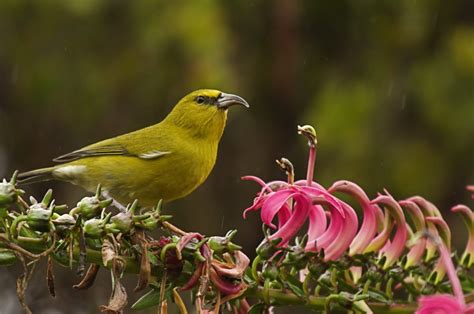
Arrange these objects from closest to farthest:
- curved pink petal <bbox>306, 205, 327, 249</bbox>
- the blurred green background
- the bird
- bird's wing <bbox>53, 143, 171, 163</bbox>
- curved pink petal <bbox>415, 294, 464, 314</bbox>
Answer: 1. curved pink petal <bbox>415, 294, 464, 314</bbox>
2. curved pink petal <bbox>306, 205, 327, 249</bbox>
3. the bird
4. bird's wing <bbox>53, 143, 171, 163</bbox>
5. the blurred green background

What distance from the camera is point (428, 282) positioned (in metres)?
1.95

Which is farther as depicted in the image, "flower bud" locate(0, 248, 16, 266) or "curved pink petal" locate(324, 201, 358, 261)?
"curved pink petal" locate(324, 201, 358, 261)

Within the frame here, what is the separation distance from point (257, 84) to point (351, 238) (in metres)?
4.74

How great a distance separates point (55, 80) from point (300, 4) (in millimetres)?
1724

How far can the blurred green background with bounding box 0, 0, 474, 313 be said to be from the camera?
209 inches

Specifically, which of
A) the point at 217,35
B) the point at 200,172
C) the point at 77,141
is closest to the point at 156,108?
the point at 77,141

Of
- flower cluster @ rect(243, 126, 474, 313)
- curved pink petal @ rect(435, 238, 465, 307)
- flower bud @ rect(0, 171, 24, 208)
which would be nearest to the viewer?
flower bud @ rect(0, 171, 24, 208)

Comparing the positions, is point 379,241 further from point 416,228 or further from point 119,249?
point 119,249

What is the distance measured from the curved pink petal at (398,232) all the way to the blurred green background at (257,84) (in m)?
3.08

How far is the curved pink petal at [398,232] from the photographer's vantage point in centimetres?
195

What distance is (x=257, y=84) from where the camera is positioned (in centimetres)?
657

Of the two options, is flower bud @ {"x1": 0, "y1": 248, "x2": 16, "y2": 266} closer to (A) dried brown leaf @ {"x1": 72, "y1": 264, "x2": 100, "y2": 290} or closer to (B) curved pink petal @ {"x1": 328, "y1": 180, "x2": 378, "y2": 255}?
(A) dried brown leaf @ {"x1": 72, "y1": 264, "x2": 100, "y2": 290}

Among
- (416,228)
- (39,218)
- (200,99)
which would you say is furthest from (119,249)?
(200,99)

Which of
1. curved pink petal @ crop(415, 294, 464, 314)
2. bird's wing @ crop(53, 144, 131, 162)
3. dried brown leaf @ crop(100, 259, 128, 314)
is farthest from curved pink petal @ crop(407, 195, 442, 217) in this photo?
bird's wing @ crop(53, 144, 131, 162)
